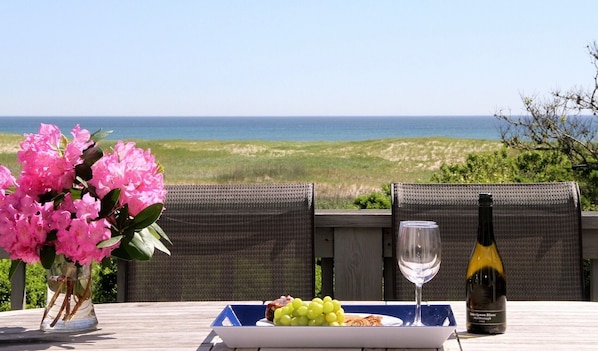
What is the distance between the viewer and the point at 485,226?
1.56 m

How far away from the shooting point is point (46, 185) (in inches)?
60.5

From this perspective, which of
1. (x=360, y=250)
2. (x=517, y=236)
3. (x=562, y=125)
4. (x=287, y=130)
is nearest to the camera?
(x=517, y=236)

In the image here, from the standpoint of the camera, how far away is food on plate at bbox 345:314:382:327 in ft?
4.90

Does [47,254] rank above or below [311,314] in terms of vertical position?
above

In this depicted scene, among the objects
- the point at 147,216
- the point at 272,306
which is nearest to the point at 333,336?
the point at 272,306

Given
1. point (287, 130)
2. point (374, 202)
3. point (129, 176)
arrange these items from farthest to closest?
1. point (287, 130)
2. point (374, 202)
3. point (129, 176)

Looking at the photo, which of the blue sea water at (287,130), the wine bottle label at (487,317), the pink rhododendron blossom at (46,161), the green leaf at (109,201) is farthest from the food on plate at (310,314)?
the blue sea water at (287,130)

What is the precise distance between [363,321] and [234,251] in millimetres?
842

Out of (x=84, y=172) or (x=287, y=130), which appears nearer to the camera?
(x=84, y=172)

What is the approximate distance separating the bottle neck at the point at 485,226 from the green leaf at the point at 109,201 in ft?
2.21

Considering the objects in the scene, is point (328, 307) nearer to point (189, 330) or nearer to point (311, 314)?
point (311, 314)

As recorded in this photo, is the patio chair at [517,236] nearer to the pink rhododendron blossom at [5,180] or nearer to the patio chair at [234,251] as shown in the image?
the patio chair at [234,251]
